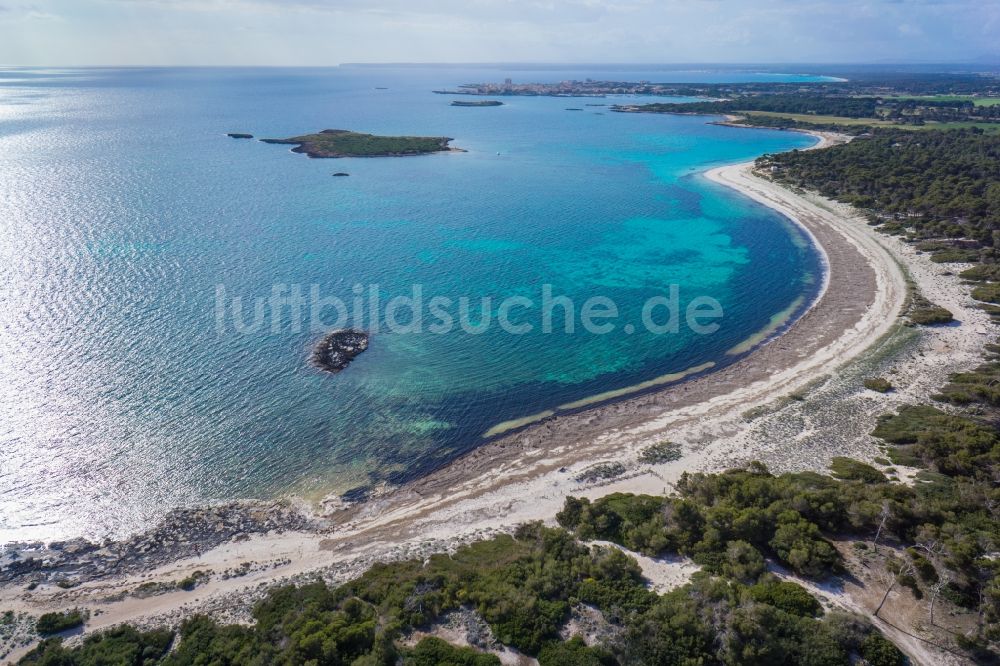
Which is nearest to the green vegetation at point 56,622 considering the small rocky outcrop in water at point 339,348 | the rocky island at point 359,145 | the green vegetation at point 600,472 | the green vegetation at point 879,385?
the small rocky outcrop in water at point 339,348

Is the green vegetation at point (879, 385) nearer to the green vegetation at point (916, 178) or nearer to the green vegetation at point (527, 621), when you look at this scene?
the green vegetation at point (527, 621)

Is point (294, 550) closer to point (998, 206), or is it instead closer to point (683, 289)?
point (683, 289)

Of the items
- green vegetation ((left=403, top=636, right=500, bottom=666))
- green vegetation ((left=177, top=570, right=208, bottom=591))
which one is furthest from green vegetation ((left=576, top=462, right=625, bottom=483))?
green vegetation ((left=177, top=570, right=208, bottom=591))

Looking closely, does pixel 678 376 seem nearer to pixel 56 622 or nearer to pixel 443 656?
pixel 443 656

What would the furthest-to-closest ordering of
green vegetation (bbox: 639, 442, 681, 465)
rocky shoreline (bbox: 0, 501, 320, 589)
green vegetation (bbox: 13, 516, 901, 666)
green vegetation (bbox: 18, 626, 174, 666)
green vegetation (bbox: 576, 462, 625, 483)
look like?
green vegetation (bbox: 639, 442, 681, 465)
green vegetation (bbox: 576, 462, 625, 483)
rocky shoreline (bbox: 0, 501, 320, 589)
green vegetation (bbox: 18, 626, 174, 666)
green vegetation (bbox: 13, 516, 901, 666)

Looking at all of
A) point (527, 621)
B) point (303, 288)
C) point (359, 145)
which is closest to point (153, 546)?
point (527, 621)

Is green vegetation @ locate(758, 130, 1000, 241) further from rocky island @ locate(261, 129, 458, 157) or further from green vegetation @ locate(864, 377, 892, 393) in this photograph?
rocky island @ locate(261, 129, 458, 157)
